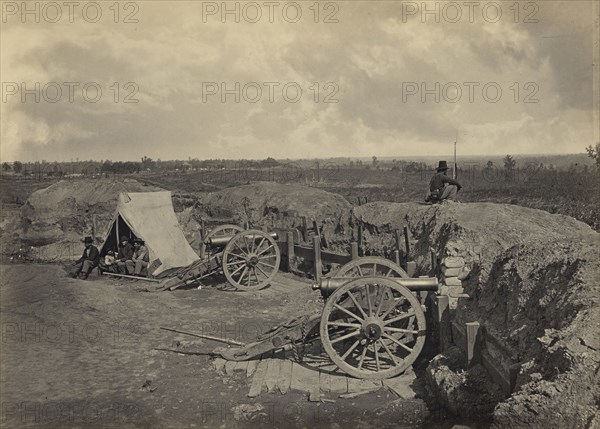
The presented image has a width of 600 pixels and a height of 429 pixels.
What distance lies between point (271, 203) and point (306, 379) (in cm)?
1376

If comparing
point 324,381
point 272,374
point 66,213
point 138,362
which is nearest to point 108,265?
point 138,362

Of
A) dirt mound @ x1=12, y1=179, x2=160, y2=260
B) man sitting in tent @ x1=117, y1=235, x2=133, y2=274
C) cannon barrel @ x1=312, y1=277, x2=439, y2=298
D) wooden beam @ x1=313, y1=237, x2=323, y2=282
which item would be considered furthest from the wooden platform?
dirt mound @ x1=12, y1=179, x2=160, y2=260

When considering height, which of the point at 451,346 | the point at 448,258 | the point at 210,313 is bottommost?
the point at 210,313

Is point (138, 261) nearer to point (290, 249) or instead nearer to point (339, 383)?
point (290, 249)

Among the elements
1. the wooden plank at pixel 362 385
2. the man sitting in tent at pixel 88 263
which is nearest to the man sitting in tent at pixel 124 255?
the man sitting in tent at pixel 88 263

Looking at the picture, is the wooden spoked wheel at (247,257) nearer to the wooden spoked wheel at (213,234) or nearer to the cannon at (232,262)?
the cannon at (232,262)

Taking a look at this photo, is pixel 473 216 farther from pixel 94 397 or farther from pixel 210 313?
pixel 94 397

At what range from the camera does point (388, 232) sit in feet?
44.1

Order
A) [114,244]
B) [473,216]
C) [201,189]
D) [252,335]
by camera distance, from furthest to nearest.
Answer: [201,189] < [114,244] < [473,216] < [252,335]

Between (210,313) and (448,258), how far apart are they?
5134mm

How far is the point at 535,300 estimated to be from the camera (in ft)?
19.0

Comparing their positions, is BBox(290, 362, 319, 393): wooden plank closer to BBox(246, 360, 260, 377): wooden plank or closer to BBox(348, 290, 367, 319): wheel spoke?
BBox(246, 360, 260, 377): wooden plank

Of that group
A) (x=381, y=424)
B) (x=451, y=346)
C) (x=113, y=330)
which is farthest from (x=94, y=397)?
(x=451, y=346)

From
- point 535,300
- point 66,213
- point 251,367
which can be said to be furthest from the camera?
point 66,213
